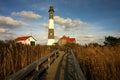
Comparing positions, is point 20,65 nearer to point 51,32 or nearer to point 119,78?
point 119,78

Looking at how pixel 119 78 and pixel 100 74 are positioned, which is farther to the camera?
pixel 100 74

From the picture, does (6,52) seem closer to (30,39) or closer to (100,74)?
(100,74)

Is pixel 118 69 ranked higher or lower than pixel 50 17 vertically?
lower

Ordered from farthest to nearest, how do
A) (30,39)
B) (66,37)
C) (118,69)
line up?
(66,37) → (30,39) → (118,69)

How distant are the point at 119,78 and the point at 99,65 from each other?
88 centimetres

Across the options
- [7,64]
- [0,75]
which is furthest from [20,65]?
[0,75]

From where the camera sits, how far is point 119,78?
12.5 ft

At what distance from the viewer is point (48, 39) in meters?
44.0

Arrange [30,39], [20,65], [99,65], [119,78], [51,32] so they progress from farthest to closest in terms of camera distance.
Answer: [30,39] → [51,32] → [20,65] → [99,65] → [119,78]

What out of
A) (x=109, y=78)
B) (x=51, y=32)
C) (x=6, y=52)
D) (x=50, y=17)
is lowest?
(x=109, y=78)

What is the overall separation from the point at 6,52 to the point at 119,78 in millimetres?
3315

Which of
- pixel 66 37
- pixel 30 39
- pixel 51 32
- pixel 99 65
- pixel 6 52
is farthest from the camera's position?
pixel 66 37

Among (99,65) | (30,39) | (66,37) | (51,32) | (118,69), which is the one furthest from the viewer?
(66,37)

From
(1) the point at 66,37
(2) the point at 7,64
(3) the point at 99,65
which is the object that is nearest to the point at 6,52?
(2) the point at 7,64
